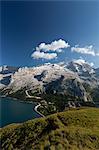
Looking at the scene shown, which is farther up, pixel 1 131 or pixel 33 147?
pixel 1 131

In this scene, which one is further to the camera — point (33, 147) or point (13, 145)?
point (13, 145)

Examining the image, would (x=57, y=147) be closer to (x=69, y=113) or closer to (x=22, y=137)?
(x=22, y=137)

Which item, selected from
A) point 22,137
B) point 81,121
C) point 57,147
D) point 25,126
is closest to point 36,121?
point 25,126

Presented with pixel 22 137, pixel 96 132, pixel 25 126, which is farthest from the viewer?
pixel 25 126

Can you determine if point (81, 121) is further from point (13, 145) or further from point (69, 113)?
point (13, 145)

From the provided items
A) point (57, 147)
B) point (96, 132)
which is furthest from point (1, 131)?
point (96, 132)

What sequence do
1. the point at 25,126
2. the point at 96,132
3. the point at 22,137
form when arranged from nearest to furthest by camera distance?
the point at 96,132 < the point at 22,137 < the point at 25,126
